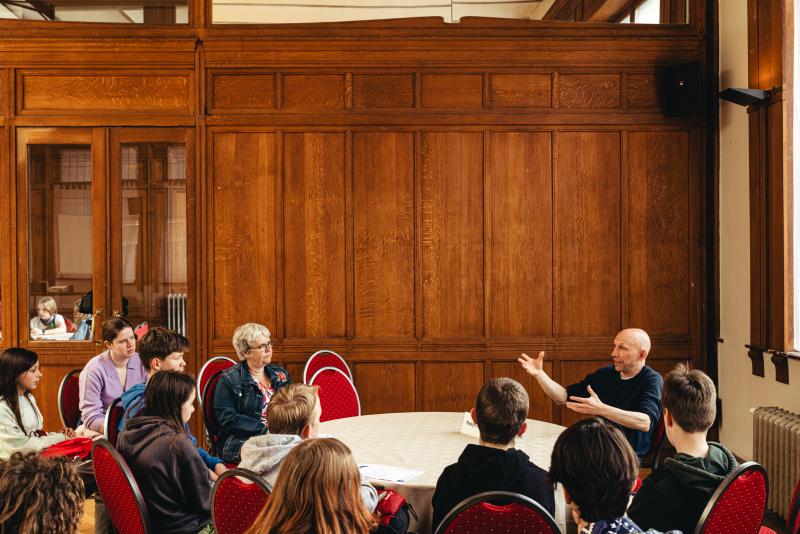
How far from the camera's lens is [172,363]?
3701 millimetres

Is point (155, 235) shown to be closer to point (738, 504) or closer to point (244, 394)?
point (244, 394)

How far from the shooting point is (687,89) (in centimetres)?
563

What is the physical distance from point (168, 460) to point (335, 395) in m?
1.93

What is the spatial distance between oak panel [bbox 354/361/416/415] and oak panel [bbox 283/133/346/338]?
1.23ft

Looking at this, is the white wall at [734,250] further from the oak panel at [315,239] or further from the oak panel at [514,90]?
the oak panel at [315,239]

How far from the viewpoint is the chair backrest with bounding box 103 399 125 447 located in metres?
3.33

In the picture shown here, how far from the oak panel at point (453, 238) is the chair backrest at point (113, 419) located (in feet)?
9.25

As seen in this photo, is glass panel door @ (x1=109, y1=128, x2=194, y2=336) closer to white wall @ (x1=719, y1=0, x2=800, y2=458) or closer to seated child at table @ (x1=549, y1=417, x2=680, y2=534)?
white wall @ (x1=719, y1=0, x2=800, y2=458)

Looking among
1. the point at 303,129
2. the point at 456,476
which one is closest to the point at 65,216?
the point at 303,129

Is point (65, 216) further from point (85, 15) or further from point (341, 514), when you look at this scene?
point (341, 514)

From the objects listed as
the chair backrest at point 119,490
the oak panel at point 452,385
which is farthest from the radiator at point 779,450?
the chair backrest at point 119,490

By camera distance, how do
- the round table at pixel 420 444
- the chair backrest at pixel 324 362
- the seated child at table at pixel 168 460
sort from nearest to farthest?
the seated child at table at pixel 168 460, the round table at pixel 420 444, the chair backrest at pixel 324 362

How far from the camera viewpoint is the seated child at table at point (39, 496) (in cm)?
144

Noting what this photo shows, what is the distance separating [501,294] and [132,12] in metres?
3.61
